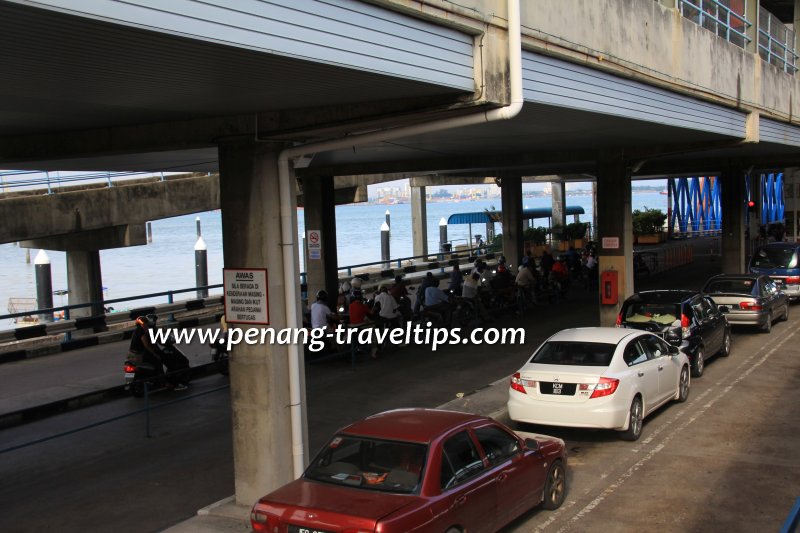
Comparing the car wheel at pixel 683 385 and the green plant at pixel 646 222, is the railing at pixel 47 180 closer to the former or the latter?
the car wheel at pixel 683 385

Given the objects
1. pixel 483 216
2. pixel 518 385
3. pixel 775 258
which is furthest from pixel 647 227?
pixel 518 385

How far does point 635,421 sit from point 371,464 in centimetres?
563

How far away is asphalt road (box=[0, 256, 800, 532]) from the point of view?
9.20 metres

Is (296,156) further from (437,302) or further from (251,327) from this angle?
(437,302)

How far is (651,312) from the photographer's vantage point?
52.3 ft

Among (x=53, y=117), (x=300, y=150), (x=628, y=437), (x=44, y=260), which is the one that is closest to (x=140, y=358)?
(x=53, y=117)

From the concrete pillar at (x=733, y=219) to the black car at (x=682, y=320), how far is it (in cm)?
1773

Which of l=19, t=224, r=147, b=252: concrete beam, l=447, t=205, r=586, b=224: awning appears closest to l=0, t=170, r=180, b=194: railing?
l=19, t=224, r=147, b=252: concrete beam

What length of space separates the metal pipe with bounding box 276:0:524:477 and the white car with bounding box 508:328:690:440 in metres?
3.47

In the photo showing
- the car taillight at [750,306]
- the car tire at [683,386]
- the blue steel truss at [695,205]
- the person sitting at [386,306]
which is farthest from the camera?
the blue steel truss at [695,205]

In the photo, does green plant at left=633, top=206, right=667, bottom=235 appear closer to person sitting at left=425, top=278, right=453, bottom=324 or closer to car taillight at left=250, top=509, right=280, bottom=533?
person sitting at left=425, top=278, right=453, bottom=324

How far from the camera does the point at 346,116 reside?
9.70 meters

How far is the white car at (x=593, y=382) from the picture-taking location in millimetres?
11172

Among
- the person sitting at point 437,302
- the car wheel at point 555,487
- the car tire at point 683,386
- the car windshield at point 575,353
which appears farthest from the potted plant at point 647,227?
the car wheel at point 555,487
